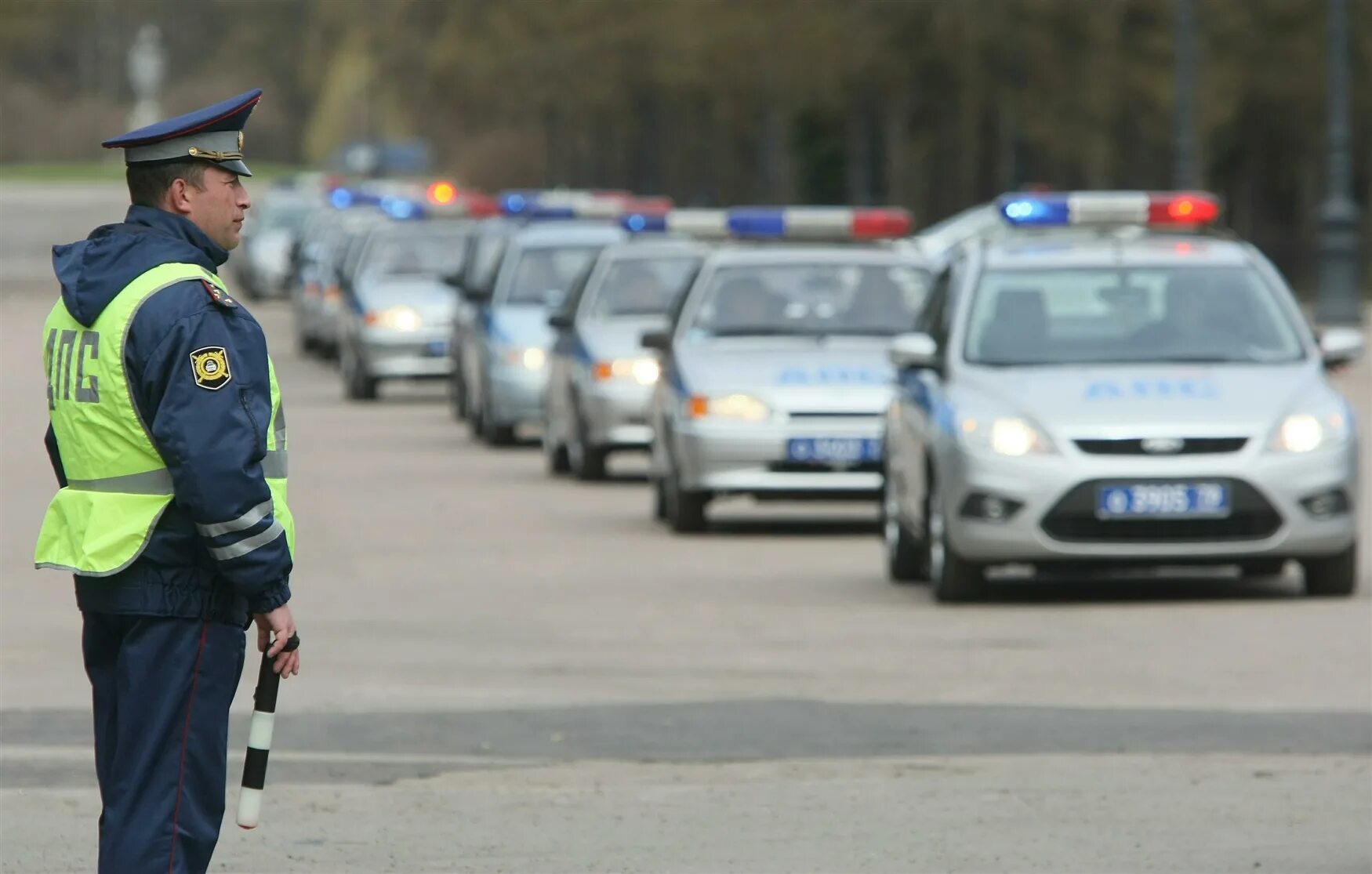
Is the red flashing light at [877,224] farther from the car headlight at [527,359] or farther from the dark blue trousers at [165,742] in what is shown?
the dark blue trousers at [165,742]

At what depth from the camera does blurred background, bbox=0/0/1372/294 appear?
5175 centimetres

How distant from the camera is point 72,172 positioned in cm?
12681

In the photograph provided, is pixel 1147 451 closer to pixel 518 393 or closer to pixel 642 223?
pixel 642 223

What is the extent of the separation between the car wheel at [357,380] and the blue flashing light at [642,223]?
7.56m

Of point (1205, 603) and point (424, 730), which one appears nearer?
point (424, 730)

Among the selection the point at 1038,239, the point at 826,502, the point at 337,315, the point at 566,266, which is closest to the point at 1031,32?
the point at 337,315

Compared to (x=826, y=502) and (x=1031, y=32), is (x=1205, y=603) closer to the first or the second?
(x=826, y=502)

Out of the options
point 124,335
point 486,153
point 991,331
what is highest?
point 124,335

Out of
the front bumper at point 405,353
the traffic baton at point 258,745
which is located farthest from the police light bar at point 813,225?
the traffic baton at point 258,745

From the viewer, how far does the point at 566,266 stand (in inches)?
1033

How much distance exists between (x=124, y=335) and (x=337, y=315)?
33.6m

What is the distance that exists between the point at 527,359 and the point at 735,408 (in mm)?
8040

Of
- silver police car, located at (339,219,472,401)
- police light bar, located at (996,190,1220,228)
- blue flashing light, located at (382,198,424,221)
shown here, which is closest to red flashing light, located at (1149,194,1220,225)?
police light bar, located at (996,190,1220,228)

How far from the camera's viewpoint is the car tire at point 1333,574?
44.2 ft
